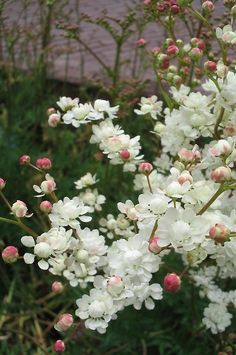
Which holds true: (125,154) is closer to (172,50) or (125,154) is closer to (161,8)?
(172,50)

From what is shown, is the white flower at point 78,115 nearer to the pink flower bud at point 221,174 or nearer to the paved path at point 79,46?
the pink flower bud at point 221,174

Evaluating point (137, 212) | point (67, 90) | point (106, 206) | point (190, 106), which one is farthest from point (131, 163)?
point (67, 90)

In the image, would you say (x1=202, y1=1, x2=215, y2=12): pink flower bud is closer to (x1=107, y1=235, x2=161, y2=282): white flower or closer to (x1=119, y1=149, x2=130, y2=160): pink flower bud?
(x1=119, y1=149, x2=130, y2=160): pink flower bud

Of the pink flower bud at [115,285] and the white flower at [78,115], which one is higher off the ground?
the white flower at [78,115]

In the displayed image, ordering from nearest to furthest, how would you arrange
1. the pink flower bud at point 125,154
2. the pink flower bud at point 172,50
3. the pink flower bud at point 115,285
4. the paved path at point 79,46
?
1. the pink flower bud at point 115,285
2. the pink flower bud at point 125,154
3. the pink flower bud at point 172,50
4. the paved path at point 79,46

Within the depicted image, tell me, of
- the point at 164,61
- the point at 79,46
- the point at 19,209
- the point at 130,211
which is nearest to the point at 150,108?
the point at 164,61

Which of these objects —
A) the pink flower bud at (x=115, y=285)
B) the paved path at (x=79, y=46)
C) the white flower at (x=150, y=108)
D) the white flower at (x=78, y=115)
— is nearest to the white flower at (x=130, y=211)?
the pink flower bud at (x=115, y=285)

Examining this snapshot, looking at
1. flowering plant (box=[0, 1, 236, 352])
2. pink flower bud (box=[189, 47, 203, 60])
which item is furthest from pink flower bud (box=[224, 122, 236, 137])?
pink flower bud (box=[189, 47, 203, 60])

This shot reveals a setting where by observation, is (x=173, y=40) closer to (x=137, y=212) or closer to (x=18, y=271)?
(x=137, y=212)
